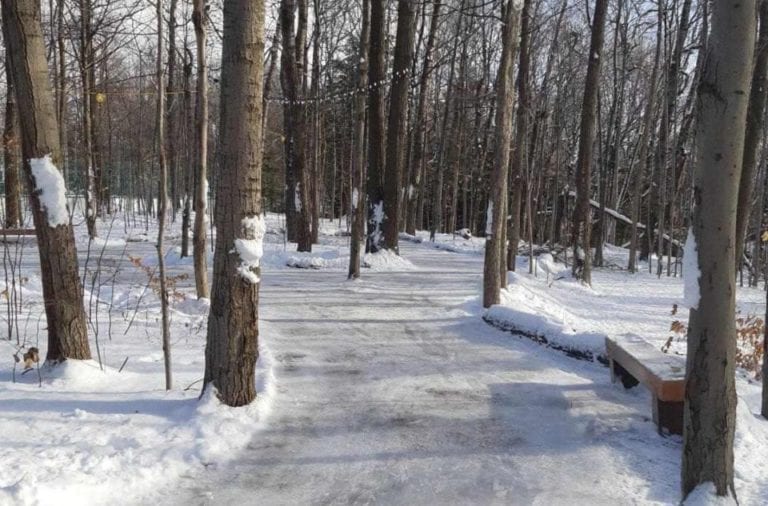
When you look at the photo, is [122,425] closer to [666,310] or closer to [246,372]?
[246,372]

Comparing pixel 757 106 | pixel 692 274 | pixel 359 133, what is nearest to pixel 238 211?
pixel 692 274

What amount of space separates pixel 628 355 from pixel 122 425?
423 centimetres

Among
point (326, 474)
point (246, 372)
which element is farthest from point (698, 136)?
point (246, 372)

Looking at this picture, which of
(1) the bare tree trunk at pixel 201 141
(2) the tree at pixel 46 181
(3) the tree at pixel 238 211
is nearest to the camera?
(3) the tree at pixel 238 211

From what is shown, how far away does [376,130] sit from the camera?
14.7 metres

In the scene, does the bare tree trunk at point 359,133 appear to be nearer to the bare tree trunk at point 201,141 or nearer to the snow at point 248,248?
the bare tree trunk at point 201,141

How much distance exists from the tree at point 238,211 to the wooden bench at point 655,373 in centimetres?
318

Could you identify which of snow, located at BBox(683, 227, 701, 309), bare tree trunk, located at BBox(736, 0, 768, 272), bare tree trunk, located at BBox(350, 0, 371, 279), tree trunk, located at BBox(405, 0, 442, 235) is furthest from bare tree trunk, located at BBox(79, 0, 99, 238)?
bare tree trunk, located at BBox(736, 0, 768, 272)

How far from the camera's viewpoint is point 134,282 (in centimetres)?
1160

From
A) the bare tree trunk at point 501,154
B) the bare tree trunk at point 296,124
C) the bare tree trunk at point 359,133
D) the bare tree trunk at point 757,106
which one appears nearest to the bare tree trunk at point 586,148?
the bare tree trunk at point 757,106

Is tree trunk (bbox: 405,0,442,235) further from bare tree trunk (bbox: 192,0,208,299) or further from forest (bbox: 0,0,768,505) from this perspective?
bare tree trunk (bbox: 192,0,208,299)

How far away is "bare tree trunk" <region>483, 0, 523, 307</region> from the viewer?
856 cm

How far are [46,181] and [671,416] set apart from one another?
540 cm

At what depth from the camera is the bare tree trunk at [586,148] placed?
1475cm
